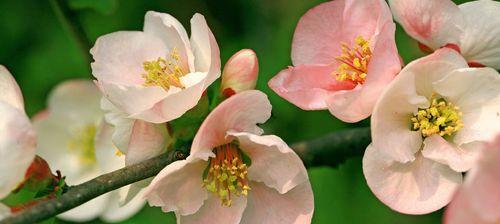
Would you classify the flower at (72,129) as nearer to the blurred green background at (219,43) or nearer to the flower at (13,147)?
the blurred green background at (219,43)

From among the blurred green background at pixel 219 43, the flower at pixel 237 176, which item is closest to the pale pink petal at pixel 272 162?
the flower at pixel 237 176

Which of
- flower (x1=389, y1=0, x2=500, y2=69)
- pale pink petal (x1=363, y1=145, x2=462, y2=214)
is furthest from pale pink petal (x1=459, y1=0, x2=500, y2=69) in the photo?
pale pink petal (x1=363, y1=145, x2=462, y2=214)

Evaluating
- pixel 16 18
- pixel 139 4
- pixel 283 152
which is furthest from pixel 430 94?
pixel 16 18

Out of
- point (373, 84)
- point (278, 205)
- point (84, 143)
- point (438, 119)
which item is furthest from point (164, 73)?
point (84, 143)

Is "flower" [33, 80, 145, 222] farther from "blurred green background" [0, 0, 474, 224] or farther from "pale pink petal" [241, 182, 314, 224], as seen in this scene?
"pale pink petal" [241, 182, 314, 224]

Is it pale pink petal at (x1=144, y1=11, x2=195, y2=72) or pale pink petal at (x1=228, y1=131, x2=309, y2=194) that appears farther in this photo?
pale pink petal at (x1=144, y1=11, x2=195, y2=72)

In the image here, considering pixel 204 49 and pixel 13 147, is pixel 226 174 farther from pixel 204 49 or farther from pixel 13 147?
pixel 13 147
